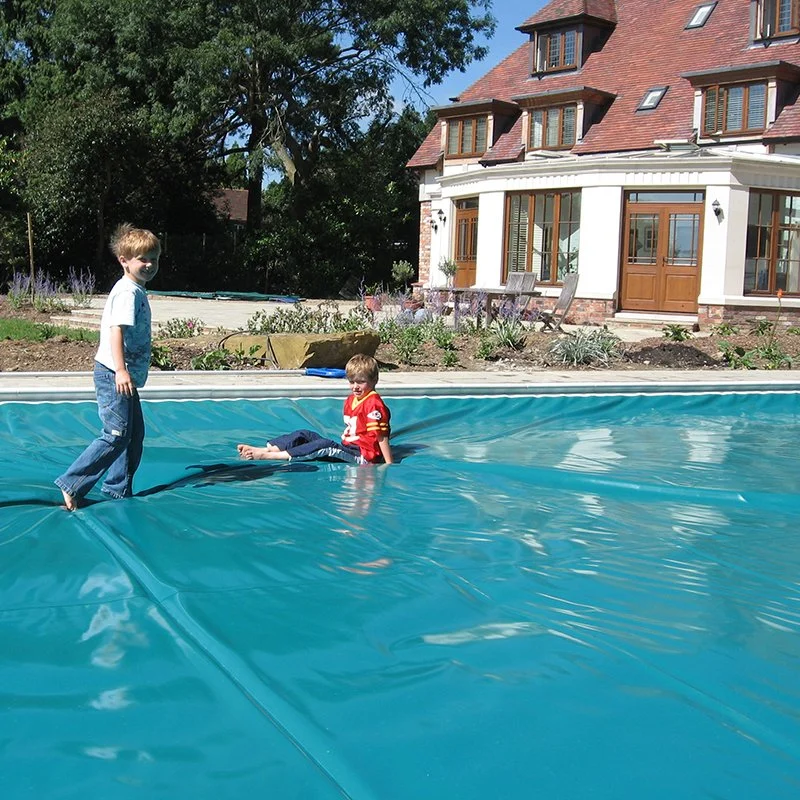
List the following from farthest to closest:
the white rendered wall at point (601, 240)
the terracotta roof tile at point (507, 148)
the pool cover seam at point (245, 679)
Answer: the terracotta roof tile at point (507, 148) < the white rendered wall at point (601, 240) < the pool cover seam at point (245, 679)

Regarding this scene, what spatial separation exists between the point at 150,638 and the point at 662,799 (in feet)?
5.65

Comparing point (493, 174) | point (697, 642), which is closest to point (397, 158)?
point (493, 174)

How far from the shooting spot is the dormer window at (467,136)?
94.0 ft

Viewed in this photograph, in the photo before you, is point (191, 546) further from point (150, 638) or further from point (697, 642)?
point (697, 642)

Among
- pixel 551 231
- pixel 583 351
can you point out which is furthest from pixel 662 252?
pixel 583 351

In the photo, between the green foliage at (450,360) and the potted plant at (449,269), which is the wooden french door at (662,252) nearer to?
the potted plant at (449,269)

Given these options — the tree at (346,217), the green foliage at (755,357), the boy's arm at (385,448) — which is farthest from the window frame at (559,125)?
the boy's arm at (385,448)

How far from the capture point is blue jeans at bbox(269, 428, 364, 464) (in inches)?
251

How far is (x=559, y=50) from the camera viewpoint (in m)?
28.0

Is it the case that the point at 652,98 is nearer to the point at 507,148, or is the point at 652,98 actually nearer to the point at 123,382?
the point at 507,148

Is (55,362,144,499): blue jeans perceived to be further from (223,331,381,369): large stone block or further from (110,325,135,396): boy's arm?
(223,331,381,369): large stone block

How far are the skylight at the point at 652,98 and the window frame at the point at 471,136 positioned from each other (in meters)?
4.90

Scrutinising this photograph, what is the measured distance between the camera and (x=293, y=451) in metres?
6.39

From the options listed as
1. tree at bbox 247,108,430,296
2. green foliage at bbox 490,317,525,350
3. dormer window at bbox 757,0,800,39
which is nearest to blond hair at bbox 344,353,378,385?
green foliage at bbox 490,317,525,350
